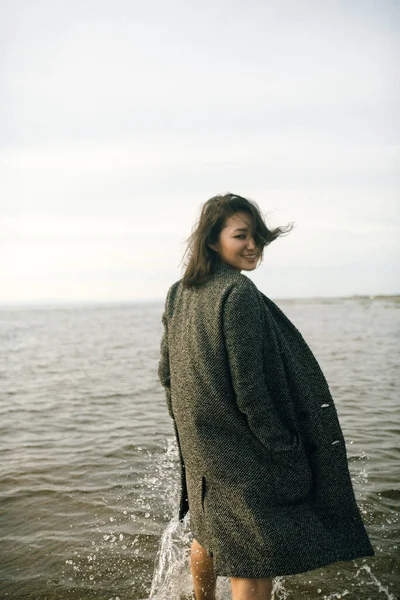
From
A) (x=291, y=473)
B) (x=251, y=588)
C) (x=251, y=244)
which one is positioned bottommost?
(x=251, y=588)

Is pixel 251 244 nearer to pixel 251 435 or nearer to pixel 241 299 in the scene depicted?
pixel 241 299

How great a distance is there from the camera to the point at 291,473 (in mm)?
2156

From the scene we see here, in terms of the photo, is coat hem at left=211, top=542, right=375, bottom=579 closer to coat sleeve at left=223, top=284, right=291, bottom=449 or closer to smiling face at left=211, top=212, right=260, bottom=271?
coat sleeve at left=223, top=284, right=291, bottom=449

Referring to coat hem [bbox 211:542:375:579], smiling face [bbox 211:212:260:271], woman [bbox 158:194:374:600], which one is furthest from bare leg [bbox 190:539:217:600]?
smiling face [bbox 211:212:260:271]

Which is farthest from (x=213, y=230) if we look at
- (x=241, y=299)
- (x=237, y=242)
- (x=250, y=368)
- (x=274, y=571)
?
(x=274, y=571)

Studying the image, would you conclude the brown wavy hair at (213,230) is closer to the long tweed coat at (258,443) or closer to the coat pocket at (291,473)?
the long tweed coat at (258,443)

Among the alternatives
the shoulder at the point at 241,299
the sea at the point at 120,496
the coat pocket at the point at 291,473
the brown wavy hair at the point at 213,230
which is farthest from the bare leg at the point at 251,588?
the sea at the point at 120,496

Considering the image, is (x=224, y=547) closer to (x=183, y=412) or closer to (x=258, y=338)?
(x=183, y=412)

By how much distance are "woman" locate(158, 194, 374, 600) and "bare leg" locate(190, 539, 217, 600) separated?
0.98 ft

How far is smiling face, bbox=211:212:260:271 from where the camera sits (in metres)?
2.46

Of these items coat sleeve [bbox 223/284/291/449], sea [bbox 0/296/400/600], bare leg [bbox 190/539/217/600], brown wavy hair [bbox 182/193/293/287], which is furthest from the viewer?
sea [bbox 0/296/400/600]

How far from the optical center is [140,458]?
19.2ft

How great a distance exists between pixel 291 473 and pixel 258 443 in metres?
0.19

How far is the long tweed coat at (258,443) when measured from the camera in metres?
2.11
